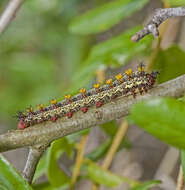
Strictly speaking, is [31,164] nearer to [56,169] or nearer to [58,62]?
[56,169]

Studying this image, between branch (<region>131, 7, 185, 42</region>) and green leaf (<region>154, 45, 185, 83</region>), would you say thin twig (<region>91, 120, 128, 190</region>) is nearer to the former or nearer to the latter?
green leaf (<region>154, 45, 185, 83</region>)

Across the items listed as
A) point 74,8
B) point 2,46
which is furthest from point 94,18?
point 2,46

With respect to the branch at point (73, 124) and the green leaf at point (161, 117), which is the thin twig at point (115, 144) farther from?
the green leaf at point (161, 117)

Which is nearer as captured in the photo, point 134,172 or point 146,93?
point 146,93

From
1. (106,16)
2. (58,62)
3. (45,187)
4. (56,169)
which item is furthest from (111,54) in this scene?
(58,62)

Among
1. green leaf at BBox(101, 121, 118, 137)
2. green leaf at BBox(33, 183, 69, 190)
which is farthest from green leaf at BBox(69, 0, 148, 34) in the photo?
green leaf at BBox(33, 183, 69, 190)

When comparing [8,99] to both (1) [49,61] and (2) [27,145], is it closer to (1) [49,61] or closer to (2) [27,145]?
(1) [49,61]
